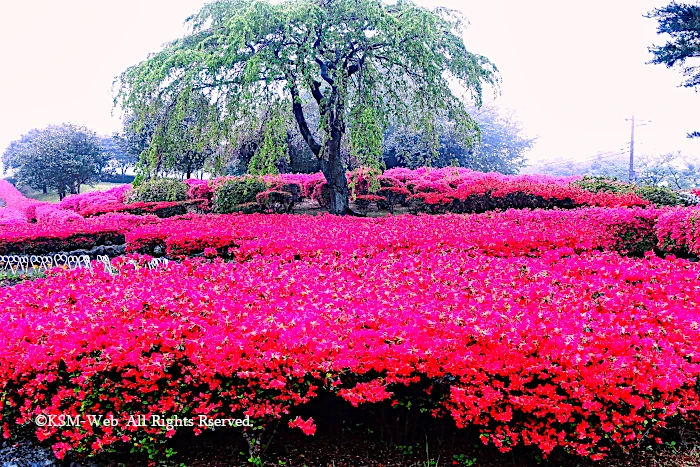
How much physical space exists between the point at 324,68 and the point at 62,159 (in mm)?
20685

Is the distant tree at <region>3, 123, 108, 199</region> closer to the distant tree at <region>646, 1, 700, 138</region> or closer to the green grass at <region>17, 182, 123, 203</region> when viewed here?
the green grass at <region>17, 182, 123, 203</region>

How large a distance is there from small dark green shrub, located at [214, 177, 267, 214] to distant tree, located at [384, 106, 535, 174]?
871cm

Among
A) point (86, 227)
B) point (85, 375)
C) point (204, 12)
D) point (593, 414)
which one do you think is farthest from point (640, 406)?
point (204, 12)

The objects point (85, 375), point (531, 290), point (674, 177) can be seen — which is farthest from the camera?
point (674, 177)

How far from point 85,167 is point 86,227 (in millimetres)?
20089

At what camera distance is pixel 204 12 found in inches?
425

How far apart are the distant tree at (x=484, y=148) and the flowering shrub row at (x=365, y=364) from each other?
17.2 meters

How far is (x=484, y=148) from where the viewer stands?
1224 inches

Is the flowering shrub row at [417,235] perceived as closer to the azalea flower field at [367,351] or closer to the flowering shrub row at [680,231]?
the flowering shrub row at [680,231]

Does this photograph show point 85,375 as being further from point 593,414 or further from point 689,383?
point 689,383

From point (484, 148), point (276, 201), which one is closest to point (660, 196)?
point (276, 201)

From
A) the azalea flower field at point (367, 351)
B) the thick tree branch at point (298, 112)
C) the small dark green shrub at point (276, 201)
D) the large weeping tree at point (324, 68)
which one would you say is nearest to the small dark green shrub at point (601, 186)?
the large weeping tree at point (324, 68)

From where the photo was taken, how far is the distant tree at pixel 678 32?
14.2 metres

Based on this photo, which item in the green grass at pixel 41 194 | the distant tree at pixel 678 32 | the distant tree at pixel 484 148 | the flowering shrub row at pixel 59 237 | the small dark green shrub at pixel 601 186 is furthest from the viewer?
the green grass at pixel 41 194
